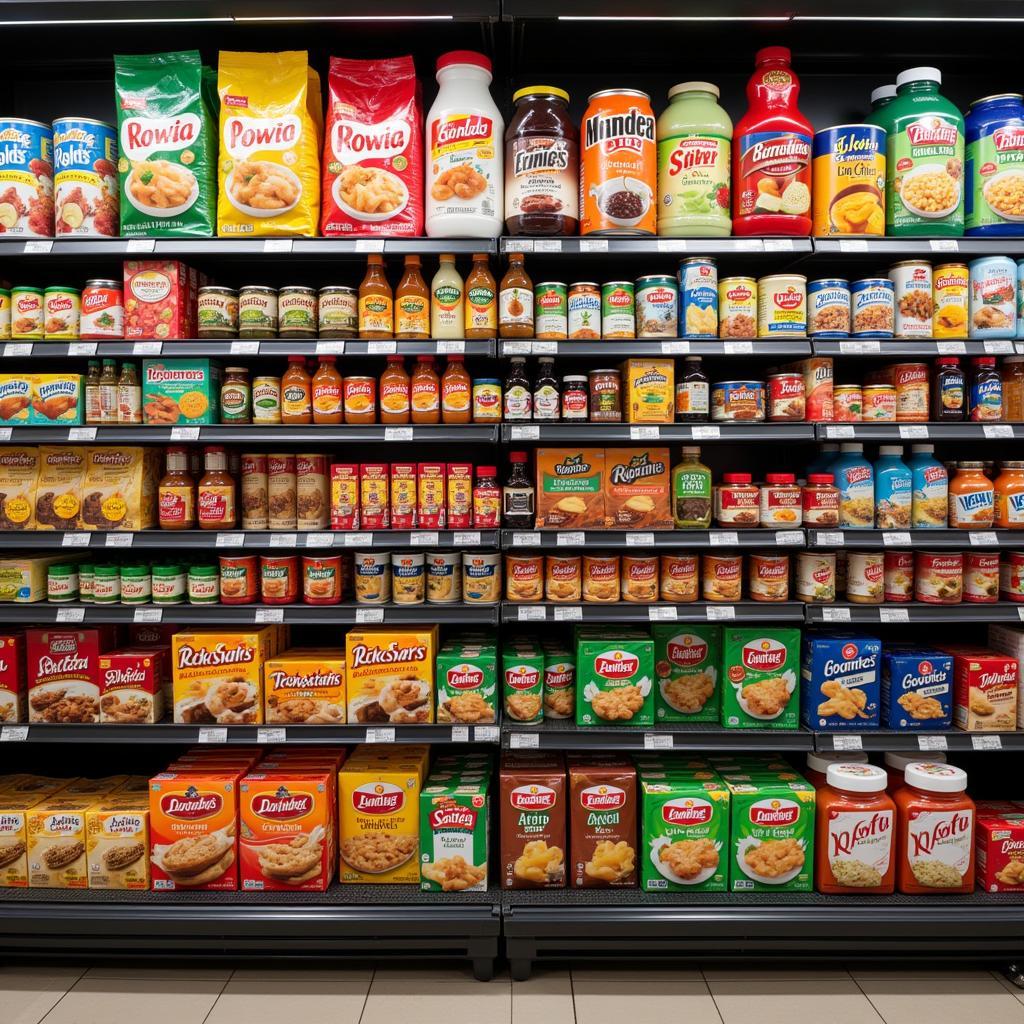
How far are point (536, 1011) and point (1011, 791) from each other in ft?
7.27

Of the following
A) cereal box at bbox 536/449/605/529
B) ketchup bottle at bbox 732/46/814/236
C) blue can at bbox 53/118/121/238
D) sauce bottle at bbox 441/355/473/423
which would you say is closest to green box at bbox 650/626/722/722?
cereal box at bbox 536/449/605/529

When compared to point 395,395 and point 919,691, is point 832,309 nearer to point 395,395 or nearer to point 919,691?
point 919,691

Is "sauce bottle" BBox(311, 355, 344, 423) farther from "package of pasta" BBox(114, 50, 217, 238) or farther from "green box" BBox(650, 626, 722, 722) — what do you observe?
"green box" BBox(650, 626, 722, 722)

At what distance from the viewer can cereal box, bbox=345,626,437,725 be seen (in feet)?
7.82

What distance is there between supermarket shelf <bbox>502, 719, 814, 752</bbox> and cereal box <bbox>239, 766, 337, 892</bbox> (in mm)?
700

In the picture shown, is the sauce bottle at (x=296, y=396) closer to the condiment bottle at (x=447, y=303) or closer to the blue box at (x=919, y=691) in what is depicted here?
the condiment bottle at (x=447, y=303)

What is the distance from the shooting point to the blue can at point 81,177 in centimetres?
236

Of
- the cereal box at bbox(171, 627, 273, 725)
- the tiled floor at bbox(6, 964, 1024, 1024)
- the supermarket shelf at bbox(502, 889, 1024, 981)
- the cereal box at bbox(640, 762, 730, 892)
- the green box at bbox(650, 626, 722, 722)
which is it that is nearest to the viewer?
the tiled floor at bbox(6, 964, 1024, 1024)

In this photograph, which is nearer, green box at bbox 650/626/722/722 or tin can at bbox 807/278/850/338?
tin can at bbox 807/278/850/338

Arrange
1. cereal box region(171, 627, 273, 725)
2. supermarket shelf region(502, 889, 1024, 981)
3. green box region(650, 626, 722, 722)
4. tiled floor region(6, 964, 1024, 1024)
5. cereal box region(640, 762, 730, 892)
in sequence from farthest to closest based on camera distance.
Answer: green box region(650, 626, 722, 722)
cereal box region(171, 627, 273, 725)
cereal box region(640, 762, 730, 892)
supermarket shelf region(502, 889, 1024, 981)
tiled floor region(6, 964, 1024, 1024)

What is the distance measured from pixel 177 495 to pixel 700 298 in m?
1.98

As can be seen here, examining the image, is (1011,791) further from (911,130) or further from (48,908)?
(48,908)

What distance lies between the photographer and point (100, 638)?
97.0 inches

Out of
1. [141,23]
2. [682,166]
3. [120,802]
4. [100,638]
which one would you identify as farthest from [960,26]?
[120,802]
